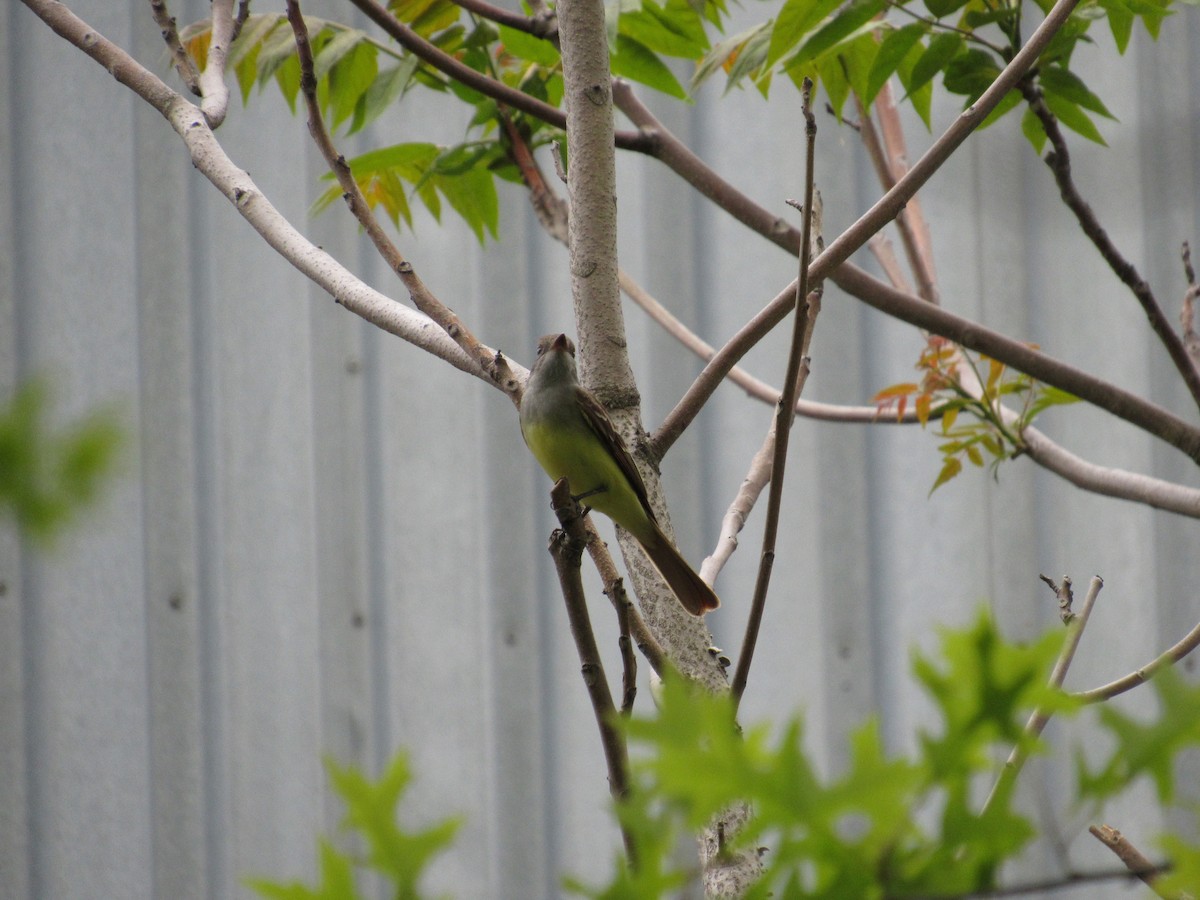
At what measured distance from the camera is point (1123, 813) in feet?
10.3

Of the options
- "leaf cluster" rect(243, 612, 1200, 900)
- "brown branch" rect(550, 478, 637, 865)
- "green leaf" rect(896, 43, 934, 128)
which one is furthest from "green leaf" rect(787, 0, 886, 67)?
"leaf cluster" rect(243, 612, 1200, 900)

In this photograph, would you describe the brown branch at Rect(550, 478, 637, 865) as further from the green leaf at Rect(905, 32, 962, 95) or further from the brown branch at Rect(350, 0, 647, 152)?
the green leaf at Rect(905, 32, 962, 95)

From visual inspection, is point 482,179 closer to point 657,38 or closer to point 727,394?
point 657,38

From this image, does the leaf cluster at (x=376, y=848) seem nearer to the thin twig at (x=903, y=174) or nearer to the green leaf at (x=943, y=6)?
the green leaf at (x=943, y=6)

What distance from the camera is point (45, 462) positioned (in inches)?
12.2

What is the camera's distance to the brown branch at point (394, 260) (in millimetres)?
1389

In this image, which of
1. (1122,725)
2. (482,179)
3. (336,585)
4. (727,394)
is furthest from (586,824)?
(1122,725)

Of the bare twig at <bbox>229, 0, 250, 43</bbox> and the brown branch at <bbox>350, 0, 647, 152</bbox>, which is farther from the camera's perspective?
the bare twig at <bbox>229, 0, 250, 43</bbox>

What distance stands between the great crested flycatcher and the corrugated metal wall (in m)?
1.20

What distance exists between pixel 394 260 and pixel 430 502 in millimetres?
1547

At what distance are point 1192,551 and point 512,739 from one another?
6.19 feet

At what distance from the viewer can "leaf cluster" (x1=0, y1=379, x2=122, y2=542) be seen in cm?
29

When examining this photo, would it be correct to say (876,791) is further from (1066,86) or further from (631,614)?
(1066,86)

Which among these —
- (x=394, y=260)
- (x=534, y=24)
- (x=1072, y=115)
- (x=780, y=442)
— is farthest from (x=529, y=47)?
(x=780, y=442)
